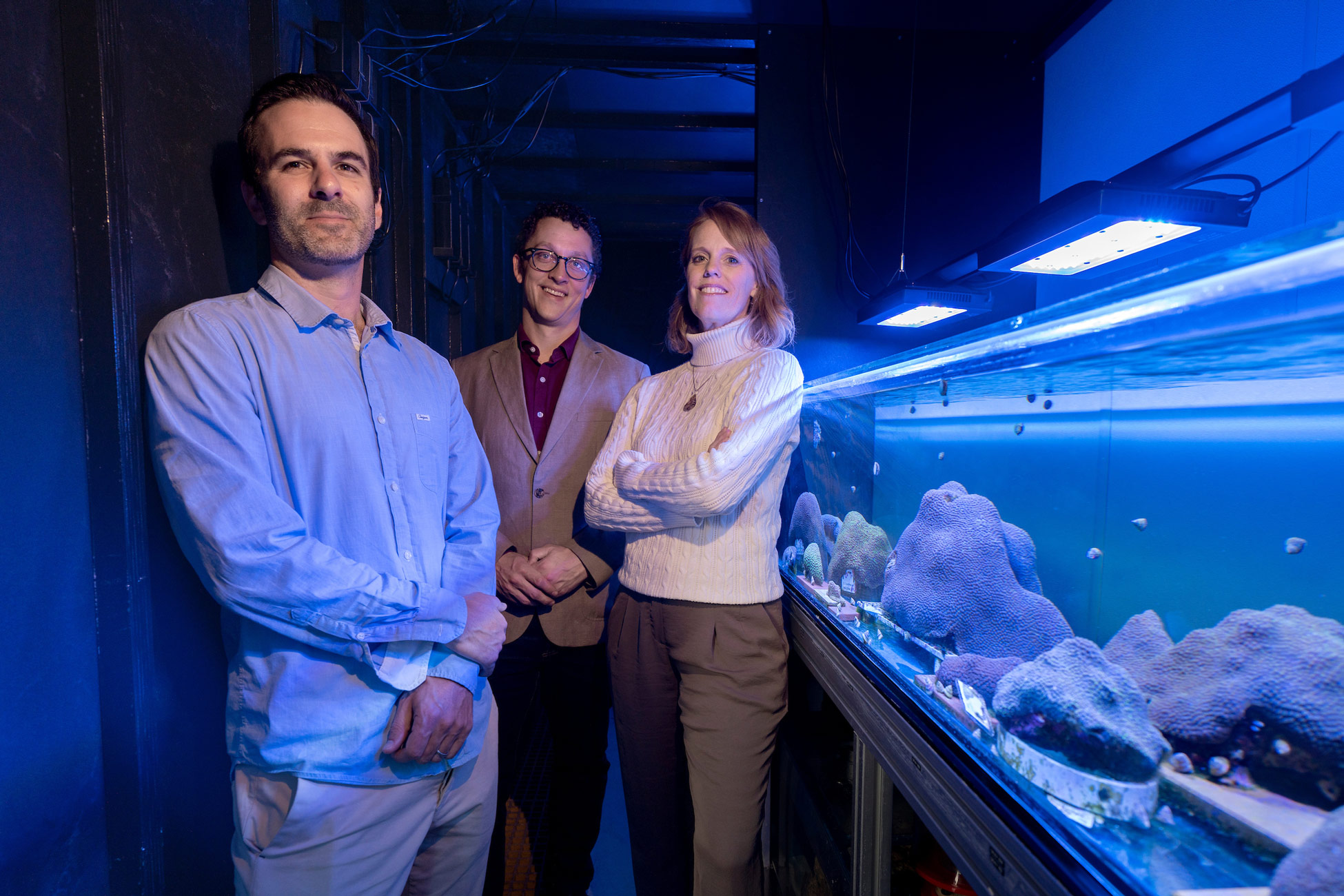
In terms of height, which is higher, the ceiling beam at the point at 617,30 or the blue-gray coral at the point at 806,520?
the ceiling beam at the point at 617,30

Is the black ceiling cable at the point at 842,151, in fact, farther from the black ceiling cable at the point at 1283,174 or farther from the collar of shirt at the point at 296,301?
the collar of shirt at the point at 296,301

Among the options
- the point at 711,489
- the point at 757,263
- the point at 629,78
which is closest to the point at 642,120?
the point at 629,78

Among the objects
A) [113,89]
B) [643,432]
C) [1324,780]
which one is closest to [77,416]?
[113,89]

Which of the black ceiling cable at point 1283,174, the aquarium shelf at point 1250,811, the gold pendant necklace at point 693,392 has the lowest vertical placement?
the aquarium shelf at point 1250,811

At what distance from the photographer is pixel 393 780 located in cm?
106

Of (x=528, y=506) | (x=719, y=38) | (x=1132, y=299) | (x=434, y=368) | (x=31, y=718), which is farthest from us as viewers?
(x=719, y=38)

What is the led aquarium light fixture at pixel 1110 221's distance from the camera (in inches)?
54.6

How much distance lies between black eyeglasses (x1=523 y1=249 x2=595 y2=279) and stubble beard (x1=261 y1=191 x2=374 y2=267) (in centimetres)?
65

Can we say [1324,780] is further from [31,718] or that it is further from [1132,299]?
[31,718]

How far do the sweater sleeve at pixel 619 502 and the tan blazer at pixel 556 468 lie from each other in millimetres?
164

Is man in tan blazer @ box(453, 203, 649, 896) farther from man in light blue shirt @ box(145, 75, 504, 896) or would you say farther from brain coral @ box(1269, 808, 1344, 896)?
brain coral @ box(1269, 808, 1344, 896)

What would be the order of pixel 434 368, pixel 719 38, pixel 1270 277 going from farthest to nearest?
pixel 719 38 → pixel 434 368 → pixel 1270 277

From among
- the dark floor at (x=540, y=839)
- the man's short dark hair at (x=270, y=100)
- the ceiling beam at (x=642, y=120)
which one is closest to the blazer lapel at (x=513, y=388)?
the man's short dark hair at (x=270, y=100)

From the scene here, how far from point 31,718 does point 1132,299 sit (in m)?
1.52
